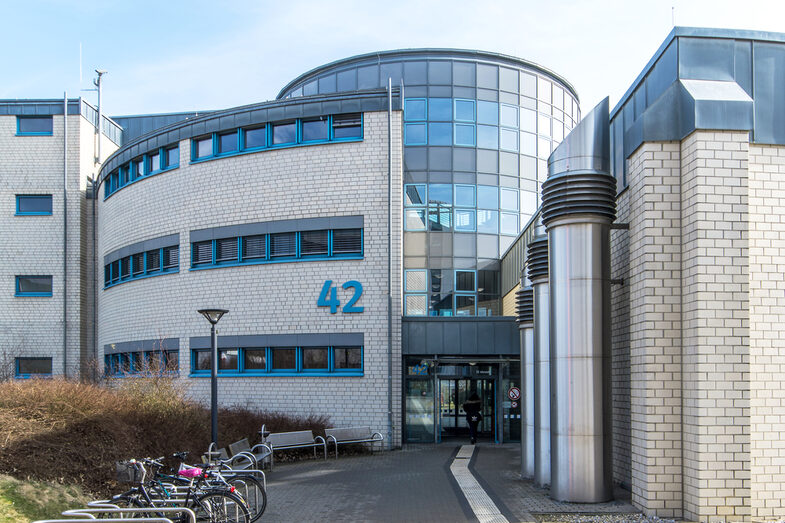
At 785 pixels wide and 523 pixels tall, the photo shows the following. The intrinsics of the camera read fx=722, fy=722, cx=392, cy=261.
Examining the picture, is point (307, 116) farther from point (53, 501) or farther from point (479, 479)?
point (53, 501)

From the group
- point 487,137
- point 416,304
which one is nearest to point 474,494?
point 416,304

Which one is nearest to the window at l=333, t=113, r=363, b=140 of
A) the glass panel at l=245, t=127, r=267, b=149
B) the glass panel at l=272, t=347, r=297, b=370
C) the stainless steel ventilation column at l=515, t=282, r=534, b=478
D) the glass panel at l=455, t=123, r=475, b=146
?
the glass panel at l=245, t=127, r=267, b=149

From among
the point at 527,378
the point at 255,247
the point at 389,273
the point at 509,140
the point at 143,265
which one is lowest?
the point at 527,378

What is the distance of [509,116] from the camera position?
90.8ft

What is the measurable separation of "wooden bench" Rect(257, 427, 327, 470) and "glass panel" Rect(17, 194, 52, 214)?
17065 mm

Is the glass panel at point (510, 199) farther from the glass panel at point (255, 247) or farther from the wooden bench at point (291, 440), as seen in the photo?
the wooden bench at point (291, 440)

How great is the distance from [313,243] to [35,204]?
14946mm

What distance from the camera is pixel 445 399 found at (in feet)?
68.7

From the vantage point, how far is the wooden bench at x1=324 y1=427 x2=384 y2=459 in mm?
17609

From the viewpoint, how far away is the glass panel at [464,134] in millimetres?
26844

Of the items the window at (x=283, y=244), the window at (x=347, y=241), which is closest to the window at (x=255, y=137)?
the window at (x=283, y=244)

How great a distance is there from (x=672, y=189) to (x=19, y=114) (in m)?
27.1

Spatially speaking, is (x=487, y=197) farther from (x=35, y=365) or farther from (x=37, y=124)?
(x=35, y=365)

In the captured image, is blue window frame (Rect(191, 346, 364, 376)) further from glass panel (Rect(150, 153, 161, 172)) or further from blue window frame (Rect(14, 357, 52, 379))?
blue window frame (Rect(14, 357, 52, 379))
